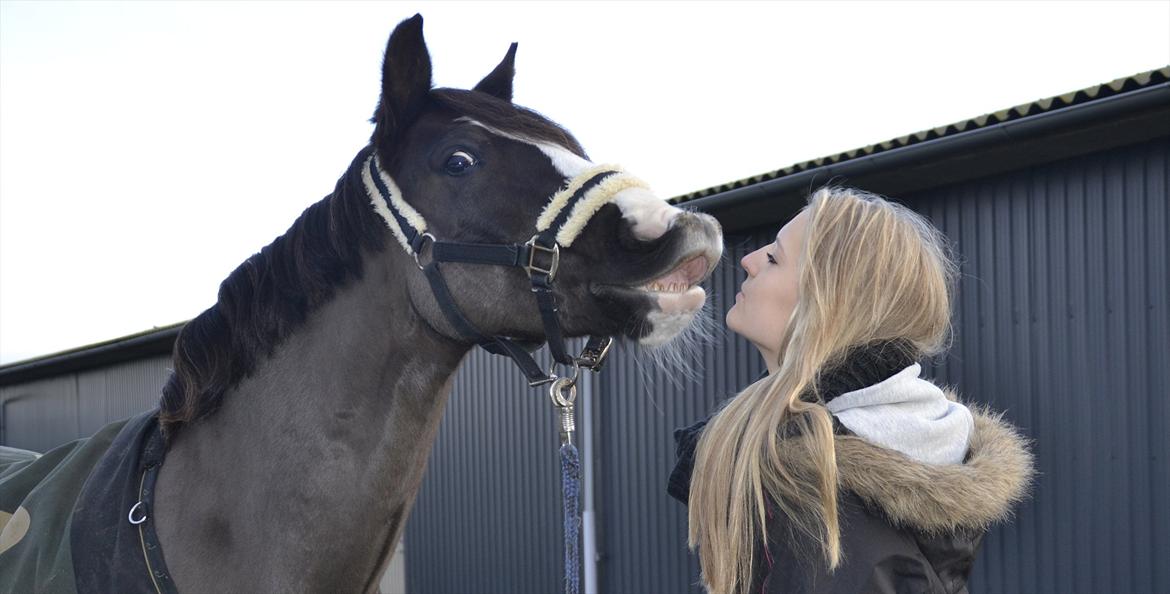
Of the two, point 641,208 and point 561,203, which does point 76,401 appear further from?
point 641,208

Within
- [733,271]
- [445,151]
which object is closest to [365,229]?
[445,151]

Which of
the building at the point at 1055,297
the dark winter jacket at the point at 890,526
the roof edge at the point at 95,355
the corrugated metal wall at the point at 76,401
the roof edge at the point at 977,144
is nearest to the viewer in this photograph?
the dark winter jacket at the point at 890,526

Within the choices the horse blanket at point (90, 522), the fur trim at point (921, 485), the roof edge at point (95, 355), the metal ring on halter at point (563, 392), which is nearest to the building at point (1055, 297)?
the metal ring on halter at point (563, 392)

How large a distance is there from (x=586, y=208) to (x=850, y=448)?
740mm

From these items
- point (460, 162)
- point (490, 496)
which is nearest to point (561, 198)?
point (460, 162)

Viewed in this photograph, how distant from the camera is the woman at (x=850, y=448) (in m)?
1.38

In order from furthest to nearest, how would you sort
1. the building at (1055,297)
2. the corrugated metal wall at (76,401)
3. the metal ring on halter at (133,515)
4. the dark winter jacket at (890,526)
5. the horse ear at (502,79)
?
the corrugated metal wall at (76,401), the building at (1055,297), the horse ear at (502,79), the metal ring on halter at (133,515), the dark winter jacket at (890,526)

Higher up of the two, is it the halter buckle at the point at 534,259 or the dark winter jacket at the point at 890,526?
the halter buckle at the point at 534,259

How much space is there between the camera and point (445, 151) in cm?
200

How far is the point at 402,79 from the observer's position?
79.7 inches

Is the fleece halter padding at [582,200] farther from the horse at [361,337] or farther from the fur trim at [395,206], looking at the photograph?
the fur trim at [395,206]

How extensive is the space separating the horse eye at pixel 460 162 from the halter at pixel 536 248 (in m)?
0.13

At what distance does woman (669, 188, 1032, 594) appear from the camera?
1.38 meters

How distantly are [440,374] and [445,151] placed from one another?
1.70ft
